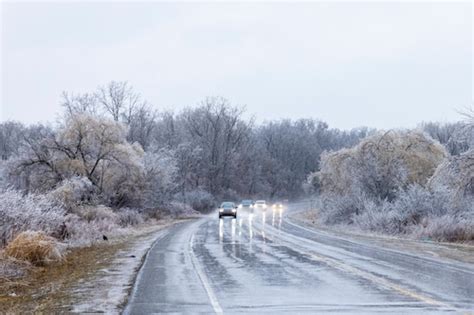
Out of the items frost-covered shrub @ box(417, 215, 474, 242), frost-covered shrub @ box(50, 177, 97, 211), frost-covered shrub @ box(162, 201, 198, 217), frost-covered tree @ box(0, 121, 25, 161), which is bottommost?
frost-covered shrub @ box(417, 215, 474, 242)

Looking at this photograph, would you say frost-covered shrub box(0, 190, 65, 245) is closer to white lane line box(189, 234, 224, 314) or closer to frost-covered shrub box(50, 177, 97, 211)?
white lane line box(189, 234, 224, 314)

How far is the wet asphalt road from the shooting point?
11.1 meters

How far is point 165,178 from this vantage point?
63.2 metres

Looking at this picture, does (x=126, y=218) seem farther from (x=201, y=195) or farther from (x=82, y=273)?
(x=201, y=195)

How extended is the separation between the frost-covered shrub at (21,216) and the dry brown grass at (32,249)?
2160 mm

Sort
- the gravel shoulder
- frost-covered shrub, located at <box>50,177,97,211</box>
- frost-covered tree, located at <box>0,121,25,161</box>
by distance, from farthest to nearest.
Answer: frost-covered tree, located at <box>0,121,25,161</box>, frost-covered shrub, located at <box>50,177,97,211</box>, the gravel shoulder

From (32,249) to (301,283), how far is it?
8789 mm

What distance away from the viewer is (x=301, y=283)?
14273 mm

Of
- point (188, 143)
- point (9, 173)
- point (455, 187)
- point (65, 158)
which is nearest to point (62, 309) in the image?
point (455, 187)

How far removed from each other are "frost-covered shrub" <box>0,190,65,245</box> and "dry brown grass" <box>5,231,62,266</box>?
7.09ft

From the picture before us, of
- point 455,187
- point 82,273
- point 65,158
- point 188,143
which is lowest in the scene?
point 82,273

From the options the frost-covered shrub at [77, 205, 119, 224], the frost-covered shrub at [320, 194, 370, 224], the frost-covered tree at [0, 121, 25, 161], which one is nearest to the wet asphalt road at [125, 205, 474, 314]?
the frost-covered shrub at [77, 205, 119, 224]

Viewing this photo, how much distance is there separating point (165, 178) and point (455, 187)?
1590 inches

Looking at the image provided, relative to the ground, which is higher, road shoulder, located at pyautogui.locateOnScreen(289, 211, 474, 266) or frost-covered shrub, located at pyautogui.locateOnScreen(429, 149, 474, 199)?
frost-covered shrub, located at pyautogui.locateOnScreen(429, 149, 474, 199)
